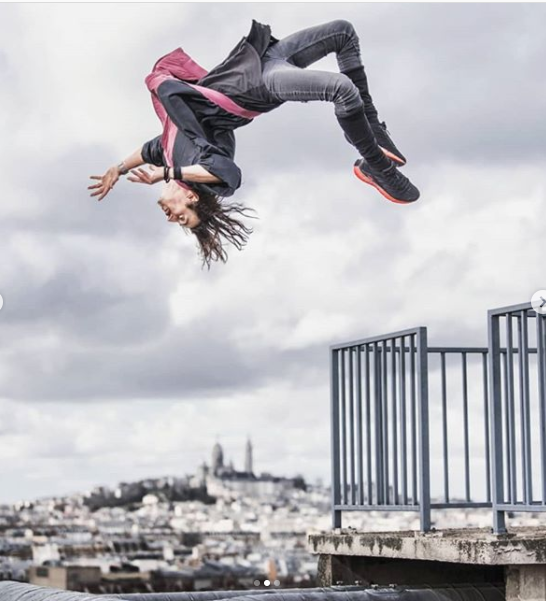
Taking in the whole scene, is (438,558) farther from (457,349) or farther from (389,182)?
(389,182)

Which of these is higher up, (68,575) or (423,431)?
(423,431)

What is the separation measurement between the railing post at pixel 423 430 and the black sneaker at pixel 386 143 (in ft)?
3.92

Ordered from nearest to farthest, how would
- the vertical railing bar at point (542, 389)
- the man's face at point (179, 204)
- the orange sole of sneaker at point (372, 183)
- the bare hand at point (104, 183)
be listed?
the vertical railing bar at point (542, 389), the man's face at point (179, 204), the bare hand at point (104, 183), the orange sole of sneaker at point (372, 183)

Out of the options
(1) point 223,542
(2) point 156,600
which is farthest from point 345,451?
(1) point 223,542

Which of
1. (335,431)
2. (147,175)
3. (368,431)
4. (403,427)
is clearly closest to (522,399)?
(403,427)

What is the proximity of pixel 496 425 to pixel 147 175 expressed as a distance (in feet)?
6.18

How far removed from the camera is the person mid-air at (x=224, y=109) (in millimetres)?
4570

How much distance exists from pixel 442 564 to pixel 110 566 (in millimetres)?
12387

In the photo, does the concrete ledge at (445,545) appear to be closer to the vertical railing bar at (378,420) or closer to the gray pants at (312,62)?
the vertical railing bar at (378,420)

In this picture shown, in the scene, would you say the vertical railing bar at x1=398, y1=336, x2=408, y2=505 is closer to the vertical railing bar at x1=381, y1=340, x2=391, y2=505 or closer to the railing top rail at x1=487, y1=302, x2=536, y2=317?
the vertical railing bar at x1=381, y1=340, x2=391, y2=505

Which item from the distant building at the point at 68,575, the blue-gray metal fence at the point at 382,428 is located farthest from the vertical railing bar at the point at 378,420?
the distant building at the point at 68,575

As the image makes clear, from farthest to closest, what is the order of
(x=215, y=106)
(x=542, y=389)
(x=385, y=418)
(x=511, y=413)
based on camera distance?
(x=215, y=106)
(x=385, y=418)
(x=511, y=413)
(x=542, y=389)

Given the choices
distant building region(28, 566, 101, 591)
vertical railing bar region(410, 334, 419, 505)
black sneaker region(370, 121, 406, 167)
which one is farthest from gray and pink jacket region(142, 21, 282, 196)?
distant building region(28, 566, 101, 591)

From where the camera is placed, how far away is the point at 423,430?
12.9 ft
